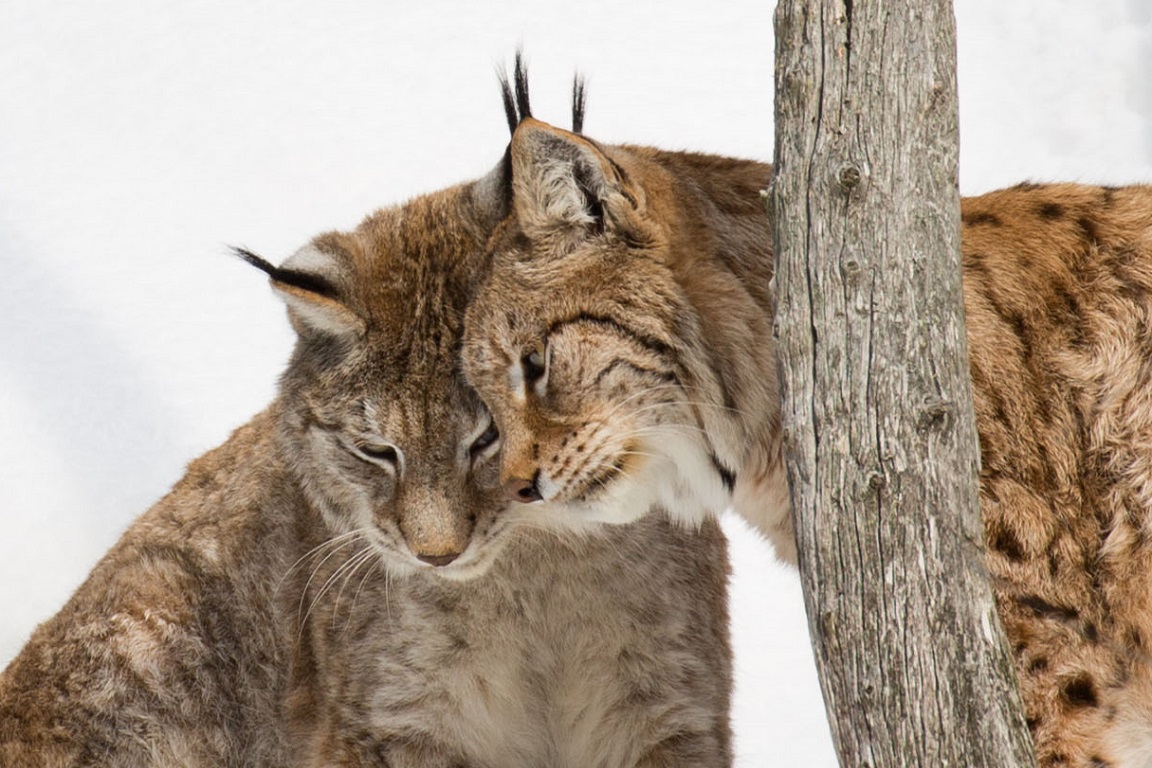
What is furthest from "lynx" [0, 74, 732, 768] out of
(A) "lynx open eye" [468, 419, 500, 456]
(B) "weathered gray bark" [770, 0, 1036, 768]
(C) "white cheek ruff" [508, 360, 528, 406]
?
(B) "weathered gray bark" [770, 0, 1036, 768]

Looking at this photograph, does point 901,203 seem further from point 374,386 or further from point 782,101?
point 374,386

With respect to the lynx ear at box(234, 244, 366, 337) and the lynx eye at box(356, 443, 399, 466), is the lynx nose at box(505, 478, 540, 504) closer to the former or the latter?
the lynx eye at box(356, 443, 399, 466)

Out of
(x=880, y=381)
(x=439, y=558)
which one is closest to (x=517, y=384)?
(x=439, y=558)

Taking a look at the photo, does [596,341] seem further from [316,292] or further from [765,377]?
[316,292]

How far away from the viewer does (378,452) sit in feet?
14.9

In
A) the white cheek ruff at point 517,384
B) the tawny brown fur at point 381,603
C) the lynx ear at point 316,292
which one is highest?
the lynx ear at point 316,292

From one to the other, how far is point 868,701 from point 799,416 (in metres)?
0.64

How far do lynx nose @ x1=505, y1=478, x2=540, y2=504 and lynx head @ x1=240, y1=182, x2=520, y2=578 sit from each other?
333mm

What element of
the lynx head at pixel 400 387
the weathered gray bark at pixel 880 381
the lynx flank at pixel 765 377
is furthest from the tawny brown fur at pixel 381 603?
the weathered gray bark at pixel 880 381

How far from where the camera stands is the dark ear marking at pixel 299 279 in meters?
4.51

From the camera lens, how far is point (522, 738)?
16.4 feet

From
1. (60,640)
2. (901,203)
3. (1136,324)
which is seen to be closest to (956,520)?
(901,203)

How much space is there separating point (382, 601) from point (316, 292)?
110 cm

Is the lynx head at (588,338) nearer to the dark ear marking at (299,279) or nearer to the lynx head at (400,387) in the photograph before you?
the lynx head at (400,387)
